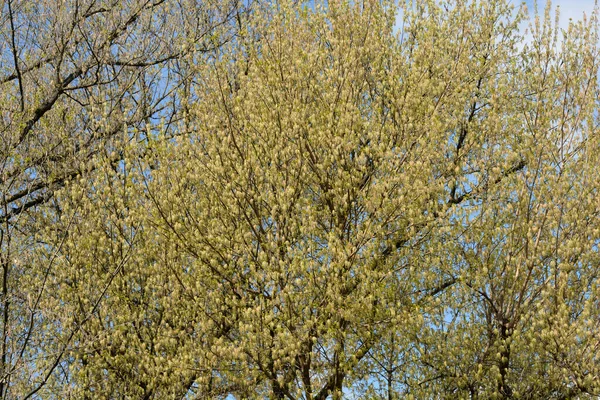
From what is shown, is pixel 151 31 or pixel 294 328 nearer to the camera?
pixel 294 328

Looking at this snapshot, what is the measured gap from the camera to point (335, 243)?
898 cm

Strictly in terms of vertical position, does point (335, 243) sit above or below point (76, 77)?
below

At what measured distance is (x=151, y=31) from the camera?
17.1m

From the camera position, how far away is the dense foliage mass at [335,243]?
9070mm

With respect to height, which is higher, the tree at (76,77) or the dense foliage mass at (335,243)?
the tree at (76,77)

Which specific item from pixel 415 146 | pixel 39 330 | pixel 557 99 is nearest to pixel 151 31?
pixel 39 330

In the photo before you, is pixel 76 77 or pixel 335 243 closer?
pixel 335 243

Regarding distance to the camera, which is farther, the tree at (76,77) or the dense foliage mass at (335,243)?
the tree at (76,77)

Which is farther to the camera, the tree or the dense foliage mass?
the tree

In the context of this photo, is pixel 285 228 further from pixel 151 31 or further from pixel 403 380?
pixel 151 31

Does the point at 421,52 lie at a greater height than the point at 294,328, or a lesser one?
greater

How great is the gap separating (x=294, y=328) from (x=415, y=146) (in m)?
3.56

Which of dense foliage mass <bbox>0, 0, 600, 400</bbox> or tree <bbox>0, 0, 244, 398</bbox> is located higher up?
tree <bbox>0, 0, 244, 398</bbox>

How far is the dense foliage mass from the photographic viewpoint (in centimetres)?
907
